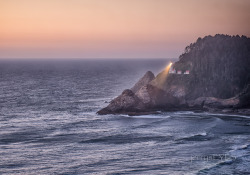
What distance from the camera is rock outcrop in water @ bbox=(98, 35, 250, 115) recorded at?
90.6 meters

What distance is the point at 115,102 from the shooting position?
9106 cm

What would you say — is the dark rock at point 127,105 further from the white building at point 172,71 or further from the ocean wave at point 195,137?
the ocean wave at point 195,137

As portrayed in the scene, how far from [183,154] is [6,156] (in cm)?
2416

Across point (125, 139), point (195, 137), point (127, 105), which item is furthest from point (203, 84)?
point (125, 139)

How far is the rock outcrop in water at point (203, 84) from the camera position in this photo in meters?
90.6

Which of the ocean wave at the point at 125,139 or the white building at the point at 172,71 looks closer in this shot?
the ocean wave at the point at 125,139

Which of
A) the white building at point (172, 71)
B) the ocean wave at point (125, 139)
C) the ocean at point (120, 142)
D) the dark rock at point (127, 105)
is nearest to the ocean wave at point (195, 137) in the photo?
the ocean at point (120, 142)

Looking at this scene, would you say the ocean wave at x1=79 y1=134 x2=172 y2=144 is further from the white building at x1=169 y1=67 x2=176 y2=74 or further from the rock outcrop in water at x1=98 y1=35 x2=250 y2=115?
the white building at x1=169 y1=67 x2=176 y2=74

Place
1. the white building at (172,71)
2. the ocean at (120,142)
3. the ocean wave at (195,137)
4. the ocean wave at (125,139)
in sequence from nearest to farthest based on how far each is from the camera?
the ocean at (120,142), the ocean wave at (125,139), the ocean wave at (195,137), the white building at (172,71)

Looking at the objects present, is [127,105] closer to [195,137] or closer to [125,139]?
[125,139]

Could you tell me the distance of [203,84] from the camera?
100812 millimetres

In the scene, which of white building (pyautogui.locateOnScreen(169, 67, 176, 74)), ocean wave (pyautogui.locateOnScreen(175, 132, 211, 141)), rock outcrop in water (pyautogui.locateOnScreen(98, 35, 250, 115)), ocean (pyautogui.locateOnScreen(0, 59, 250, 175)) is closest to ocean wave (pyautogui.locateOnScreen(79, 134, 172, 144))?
ocean (pyautogui.locateOnScreen(0, 59, 250, 175))

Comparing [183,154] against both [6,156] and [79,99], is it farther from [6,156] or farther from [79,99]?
[79,99]

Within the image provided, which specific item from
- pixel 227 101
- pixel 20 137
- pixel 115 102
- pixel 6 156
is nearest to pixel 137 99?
pixel 115 102
